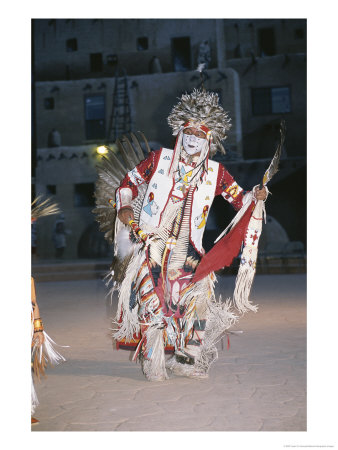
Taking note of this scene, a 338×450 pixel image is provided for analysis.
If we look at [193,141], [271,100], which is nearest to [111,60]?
[271,100]

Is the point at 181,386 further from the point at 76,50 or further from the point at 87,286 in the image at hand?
the point at 76,50

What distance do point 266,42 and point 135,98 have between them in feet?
20.8

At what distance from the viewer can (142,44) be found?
70.1 feet

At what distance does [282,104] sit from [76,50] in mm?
8024

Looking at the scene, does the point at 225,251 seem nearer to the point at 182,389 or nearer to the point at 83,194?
the point at 182,389

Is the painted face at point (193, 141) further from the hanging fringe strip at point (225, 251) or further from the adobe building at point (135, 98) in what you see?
the adobe building at point (135, 98)

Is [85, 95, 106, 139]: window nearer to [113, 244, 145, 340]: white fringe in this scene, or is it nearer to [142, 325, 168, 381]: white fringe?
[113, 244, 145, 340]: white fringe

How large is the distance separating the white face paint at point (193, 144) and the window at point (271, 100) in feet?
58.0

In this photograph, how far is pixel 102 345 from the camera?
571cm

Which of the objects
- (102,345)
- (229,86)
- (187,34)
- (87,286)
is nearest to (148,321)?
(102,345)

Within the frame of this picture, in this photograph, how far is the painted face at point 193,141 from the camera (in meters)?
4.53

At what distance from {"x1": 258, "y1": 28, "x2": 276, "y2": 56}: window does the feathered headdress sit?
19.6m

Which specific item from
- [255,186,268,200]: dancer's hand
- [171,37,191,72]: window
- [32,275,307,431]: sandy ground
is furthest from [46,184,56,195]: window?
[255,186,268,200]: dancer's hand

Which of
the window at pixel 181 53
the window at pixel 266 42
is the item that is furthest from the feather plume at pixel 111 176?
the window at pixel 266 42
